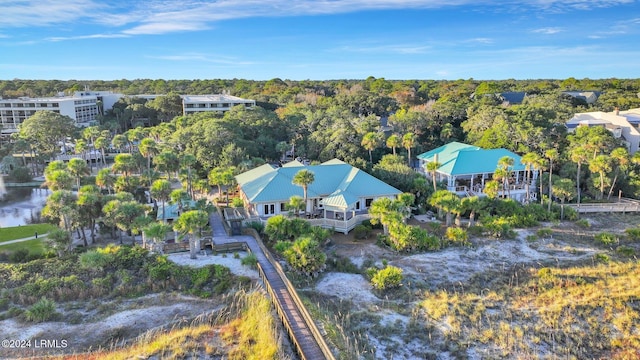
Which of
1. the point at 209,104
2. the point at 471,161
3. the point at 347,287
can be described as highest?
the point at 209,104

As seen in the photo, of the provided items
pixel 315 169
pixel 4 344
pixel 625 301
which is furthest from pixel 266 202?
pixel 625 301

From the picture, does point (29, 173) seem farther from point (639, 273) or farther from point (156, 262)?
point (639, 273)

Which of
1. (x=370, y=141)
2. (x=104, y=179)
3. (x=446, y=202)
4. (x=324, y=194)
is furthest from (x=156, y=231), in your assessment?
(x=370, y=141)

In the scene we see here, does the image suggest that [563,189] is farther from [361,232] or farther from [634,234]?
[361,232]

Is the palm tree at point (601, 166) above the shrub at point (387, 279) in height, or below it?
above

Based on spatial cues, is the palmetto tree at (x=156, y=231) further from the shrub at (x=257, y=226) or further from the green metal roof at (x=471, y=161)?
the green metal roof at (x=471, y=161)

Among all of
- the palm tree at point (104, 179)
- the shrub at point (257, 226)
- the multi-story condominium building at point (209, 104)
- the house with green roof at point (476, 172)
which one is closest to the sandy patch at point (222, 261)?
the shrub at point (257, 226)

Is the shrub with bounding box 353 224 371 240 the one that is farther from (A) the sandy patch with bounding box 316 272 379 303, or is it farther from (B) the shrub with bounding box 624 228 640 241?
(B) the shrub with bounding box 624 228 640 241
